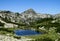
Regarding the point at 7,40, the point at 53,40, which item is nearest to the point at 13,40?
the point at 7,40

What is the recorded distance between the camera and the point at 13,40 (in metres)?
67.6

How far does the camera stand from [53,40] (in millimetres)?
70875

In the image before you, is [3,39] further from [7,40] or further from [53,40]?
[53,40]

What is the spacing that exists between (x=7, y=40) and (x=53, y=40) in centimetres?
1976

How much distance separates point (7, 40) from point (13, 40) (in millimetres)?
3009

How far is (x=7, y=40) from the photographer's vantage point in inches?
2581

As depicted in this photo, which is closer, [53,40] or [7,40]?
[7,40]

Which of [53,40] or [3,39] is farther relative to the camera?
[53,40]

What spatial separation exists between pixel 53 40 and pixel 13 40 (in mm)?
17164

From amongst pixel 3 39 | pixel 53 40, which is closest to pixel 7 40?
pixel 3 39

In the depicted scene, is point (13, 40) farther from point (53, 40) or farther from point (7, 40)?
point (53, 40)

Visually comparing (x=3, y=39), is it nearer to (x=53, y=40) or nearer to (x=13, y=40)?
(x=13, y=40)
